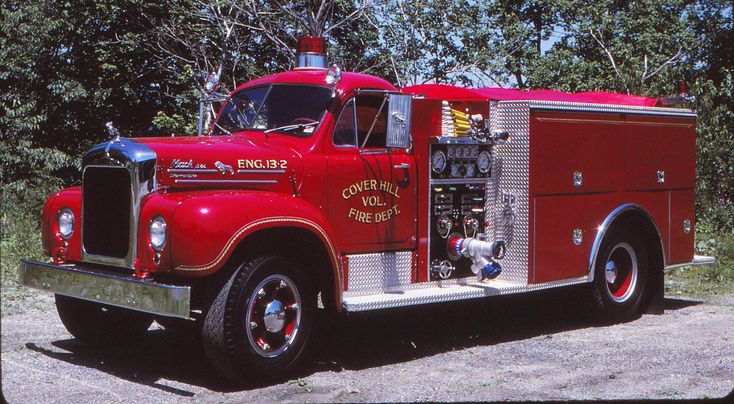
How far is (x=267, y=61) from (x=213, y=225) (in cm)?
1322

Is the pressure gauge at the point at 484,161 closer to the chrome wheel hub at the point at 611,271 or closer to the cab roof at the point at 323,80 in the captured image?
the cab roof at the point at 323,80

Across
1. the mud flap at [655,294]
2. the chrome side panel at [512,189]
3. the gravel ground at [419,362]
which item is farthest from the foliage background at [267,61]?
the chrome side panel at [512,189]

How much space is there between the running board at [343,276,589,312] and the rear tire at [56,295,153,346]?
178 centimetres

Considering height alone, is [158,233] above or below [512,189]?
below

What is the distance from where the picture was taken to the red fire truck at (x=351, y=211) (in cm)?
624

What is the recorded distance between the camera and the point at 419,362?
24.3 ft

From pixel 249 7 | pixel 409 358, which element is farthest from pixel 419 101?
pixel 249 7

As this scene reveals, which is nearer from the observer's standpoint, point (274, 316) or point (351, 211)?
point (274, 316)

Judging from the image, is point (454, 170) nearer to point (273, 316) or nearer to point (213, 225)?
point (273, 316)

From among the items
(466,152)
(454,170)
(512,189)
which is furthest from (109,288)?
(512,189)

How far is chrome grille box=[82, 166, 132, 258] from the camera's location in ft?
21.0

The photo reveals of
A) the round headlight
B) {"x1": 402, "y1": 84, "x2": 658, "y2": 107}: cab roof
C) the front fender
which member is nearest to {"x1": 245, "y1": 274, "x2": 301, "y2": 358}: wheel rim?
the front fender

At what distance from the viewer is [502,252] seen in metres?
8.40

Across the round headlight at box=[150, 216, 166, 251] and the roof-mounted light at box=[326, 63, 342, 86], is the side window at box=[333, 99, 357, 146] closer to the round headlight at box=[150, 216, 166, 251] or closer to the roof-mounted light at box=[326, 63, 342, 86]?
the roof-mounted light at box=[326, 63, 342, 86]
